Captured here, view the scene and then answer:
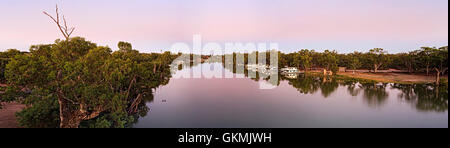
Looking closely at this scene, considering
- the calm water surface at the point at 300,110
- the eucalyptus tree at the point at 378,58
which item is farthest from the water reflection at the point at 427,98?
the eucalyptus tree at the point at 378,58

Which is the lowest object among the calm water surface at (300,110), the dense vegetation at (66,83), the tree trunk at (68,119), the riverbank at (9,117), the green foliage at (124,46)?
the calm water surface at (300,110)

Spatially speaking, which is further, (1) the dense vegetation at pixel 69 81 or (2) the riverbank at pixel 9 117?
(2) the riverbank at pixel 9 117

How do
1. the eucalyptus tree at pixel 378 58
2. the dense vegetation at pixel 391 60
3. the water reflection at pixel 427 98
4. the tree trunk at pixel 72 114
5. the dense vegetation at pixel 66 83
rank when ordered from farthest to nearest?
the eucalyptus tree at pixel 378 58 < the dense vegetation at pixel 391 60 < the water reflection at pixel 427 98 < the tree trunk at pixel 72 114 < the dense vegetation at pixel 66 83

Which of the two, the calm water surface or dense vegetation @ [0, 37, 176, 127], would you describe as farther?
the calm water surface

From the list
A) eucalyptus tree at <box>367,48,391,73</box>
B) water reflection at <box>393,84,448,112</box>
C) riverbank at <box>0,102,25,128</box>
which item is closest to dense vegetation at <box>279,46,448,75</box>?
eucalyptus tree at <box>367,48,391,73</box>

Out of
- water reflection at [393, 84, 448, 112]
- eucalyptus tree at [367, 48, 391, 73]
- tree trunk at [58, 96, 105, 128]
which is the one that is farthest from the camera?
eucalyptus tree at [367, 48, 391, 73]

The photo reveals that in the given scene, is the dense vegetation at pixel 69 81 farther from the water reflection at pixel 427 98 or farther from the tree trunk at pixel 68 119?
the water reflection at pixel 427 98

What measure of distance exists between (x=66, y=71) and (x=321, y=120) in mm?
25285

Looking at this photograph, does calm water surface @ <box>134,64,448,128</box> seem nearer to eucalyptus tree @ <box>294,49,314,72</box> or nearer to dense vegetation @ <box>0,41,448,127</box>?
dense vegetation @ <box>0,41,448,127</box>

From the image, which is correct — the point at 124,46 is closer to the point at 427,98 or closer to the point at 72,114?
the point at 72,114

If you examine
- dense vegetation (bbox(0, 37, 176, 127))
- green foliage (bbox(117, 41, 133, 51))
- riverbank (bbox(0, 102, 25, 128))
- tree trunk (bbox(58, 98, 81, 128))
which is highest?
green foliage (bbox(117, 41, 133, 51))

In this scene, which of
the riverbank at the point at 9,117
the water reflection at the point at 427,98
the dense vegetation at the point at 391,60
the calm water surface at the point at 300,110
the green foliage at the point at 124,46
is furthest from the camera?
the dense vegetation at the point at 391,60

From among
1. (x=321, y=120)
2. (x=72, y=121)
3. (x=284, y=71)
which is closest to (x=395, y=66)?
(x=284, y=71)
